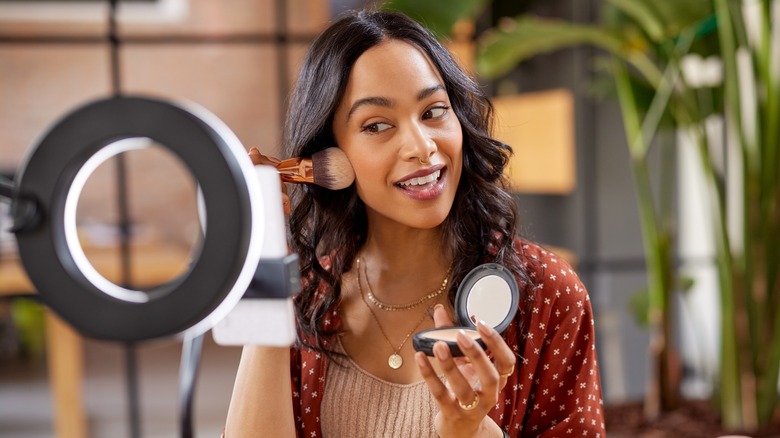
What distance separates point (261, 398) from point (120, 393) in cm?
393

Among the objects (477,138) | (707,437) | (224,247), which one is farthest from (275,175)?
(707,437)

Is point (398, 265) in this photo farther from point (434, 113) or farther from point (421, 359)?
point (421, 359)

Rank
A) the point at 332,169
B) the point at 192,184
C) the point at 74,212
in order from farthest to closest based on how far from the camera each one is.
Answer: the point at 192,184 < the point at 332,169 < the point at 74,212

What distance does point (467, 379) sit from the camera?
0.82 metres

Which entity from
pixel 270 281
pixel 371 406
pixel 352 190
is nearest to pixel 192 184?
pixel 352 190

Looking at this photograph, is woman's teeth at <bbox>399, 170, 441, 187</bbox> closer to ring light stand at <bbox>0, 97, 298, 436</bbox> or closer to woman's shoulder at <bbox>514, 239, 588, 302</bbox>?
woman's shoulder at <bbox>514, 239, 588, 302</bbox>

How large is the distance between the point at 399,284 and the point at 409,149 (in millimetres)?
271

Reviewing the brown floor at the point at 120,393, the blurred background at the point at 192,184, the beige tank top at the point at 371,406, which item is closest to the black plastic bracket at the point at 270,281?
the beige tank top at the point at 371,406

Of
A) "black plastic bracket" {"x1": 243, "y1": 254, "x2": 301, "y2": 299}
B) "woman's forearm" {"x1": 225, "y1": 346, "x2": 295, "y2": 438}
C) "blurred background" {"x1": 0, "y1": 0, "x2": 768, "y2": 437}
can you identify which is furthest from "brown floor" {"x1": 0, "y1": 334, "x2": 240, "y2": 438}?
"black plastic bracket" {"x1": 243, "y1": 254, "x2": 301, "y2": 299}

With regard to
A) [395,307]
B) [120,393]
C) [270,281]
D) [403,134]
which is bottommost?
[120,393]

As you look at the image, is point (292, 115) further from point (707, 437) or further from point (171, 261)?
point (171, 261)

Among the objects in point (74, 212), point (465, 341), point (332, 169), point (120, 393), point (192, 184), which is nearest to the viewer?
point (74, 212)

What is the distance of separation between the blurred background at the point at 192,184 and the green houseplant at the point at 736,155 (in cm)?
23

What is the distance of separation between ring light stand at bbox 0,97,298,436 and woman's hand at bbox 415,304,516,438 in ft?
1.20
